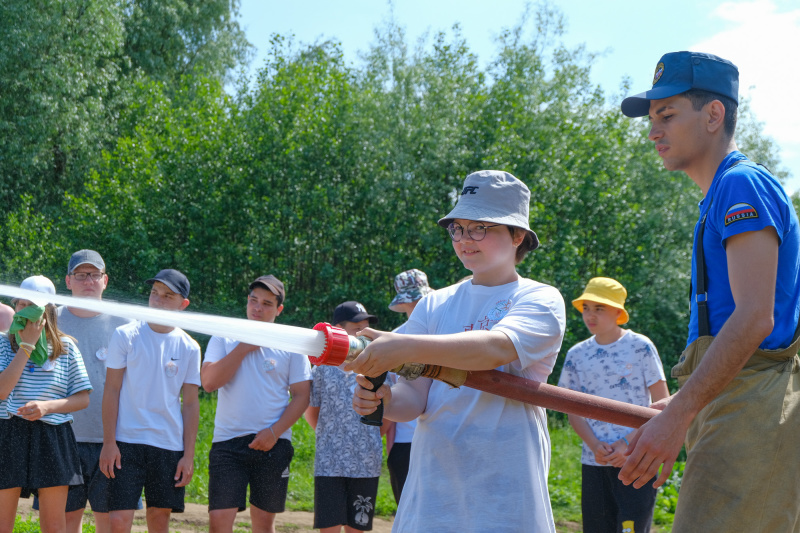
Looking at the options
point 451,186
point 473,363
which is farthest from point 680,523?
point 451,186

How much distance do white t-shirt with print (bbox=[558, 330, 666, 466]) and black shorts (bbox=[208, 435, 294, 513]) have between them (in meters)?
2.22

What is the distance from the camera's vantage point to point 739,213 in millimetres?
2410

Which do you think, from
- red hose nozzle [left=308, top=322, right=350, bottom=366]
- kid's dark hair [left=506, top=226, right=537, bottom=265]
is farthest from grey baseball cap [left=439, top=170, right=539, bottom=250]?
red hose nozzle [left=308, top=322, right=350, bottom=366]

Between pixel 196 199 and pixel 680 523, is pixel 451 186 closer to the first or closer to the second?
pixel 196 199

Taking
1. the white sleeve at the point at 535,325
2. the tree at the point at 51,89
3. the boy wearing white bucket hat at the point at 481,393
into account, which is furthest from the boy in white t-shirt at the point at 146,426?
the tree at the point at 51,89

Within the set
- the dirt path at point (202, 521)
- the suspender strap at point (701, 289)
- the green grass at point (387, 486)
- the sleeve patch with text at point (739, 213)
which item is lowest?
the dirt path at point (202, 521)

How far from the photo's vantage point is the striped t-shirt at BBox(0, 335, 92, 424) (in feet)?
18.3

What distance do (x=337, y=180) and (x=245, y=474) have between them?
13.5 metres

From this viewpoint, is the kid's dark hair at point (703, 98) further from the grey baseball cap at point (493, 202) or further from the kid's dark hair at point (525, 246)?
the kid's dark hair at point (525, 246)

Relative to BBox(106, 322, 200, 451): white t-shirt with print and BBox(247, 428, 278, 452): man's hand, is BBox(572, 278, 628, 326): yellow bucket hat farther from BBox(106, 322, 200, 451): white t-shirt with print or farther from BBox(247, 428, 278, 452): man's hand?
BBox(106, 322, 200, 451): white t-shirt with print

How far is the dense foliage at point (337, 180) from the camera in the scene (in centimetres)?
1852

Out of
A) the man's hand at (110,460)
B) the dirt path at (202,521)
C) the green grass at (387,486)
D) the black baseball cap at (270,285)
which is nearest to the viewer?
the man's hand at (110,460)

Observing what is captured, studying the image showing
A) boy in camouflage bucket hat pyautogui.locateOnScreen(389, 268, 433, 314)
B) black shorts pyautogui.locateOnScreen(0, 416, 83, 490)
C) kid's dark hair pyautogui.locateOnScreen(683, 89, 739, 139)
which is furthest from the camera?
boy in camouflage bucket hat pyautogui.locateOnScreen(389, 268, 433, 314)

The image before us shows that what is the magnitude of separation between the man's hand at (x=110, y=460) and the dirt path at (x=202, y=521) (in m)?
2.19
